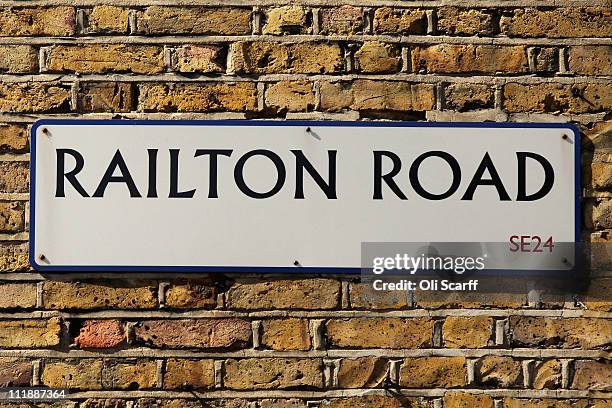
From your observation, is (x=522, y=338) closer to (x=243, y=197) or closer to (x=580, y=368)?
(x=580, y=368)

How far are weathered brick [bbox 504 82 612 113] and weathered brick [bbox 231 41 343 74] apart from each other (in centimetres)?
42

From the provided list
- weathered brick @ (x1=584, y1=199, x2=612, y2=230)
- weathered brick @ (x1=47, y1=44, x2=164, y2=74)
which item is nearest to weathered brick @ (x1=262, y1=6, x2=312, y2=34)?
weathered brick @ (x1=47, y1=44, x2=164, y2=74)

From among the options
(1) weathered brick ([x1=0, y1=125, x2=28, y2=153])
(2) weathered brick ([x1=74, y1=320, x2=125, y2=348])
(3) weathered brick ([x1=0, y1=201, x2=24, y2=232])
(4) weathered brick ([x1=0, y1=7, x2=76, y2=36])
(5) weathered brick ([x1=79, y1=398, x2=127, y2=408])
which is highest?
(4) weathered brick ([x1=0, y1=7, x2=76, y2=36])

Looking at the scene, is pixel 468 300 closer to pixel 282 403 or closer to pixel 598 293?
pixel 598 293

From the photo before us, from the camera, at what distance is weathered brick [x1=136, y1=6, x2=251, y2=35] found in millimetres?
1763

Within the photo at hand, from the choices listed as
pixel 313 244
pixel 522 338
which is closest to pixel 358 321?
pixel 313 244

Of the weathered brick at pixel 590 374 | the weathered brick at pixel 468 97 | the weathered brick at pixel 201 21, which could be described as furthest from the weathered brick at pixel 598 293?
the weathered brick at pixel 201 21

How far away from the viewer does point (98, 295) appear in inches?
68.9

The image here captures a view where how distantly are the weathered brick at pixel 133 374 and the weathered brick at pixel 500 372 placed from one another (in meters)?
0.76

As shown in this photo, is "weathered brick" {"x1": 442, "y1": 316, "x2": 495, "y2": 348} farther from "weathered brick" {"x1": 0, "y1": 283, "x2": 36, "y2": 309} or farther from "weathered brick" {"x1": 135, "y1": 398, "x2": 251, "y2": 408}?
"weathered brick" {"x1": 0, "y1": 283, "x2": 36, "y2": 309}

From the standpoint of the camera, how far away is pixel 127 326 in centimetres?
174

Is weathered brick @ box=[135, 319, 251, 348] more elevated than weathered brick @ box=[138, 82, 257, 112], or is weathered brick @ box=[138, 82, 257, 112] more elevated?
weathered brick @ box=[138, 82, 257, 112]

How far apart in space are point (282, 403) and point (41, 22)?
1067mm

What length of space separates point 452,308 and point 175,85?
0.84m
